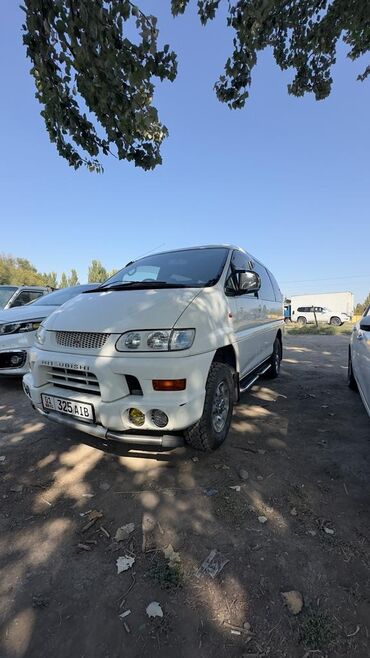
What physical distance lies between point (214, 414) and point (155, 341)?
0.95m

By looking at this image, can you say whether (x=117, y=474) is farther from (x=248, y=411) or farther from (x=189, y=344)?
(x=248, y=411)

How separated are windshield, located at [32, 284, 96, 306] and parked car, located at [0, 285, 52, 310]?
0.93 m

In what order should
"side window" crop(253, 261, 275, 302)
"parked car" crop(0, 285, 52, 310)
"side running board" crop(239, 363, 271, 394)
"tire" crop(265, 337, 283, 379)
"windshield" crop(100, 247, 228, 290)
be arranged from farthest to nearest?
1. "parked car" crop(0, 285, 52, 310)
2. "tire" crop(265, 337, 283, 379)
3. "side window" crop(253, 261, 275, 302)
4. "side running board" crop(239, 363, 271, 394)
5. "windshield" crop(100, 247, 228, 290)

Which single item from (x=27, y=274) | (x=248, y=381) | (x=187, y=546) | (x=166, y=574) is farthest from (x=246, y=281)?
(x=27, y=274)

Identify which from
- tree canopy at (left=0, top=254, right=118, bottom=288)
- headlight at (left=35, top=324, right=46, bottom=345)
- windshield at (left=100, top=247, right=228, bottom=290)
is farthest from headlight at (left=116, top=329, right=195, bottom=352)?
tree canopy at (left=0, top=254, right=118, bottom=288)

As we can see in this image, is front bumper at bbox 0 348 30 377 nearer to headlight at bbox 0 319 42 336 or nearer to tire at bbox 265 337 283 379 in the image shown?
headlight at bbox 0 319 42 336

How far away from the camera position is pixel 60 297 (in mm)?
6004

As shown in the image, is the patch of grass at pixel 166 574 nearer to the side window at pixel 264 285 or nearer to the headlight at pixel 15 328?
the side window at pixel 264 285

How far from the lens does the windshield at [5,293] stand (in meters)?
6.95

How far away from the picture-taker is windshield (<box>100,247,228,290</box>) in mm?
3215

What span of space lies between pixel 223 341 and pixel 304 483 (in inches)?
52.0

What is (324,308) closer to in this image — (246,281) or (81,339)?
(246,281)

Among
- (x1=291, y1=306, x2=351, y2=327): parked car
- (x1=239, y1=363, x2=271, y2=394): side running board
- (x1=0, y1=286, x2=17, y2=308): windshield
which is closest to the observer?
(x1=239, y1=363, x2=271, y2=394): side running board

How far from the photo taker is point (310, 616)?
148 centimetres
